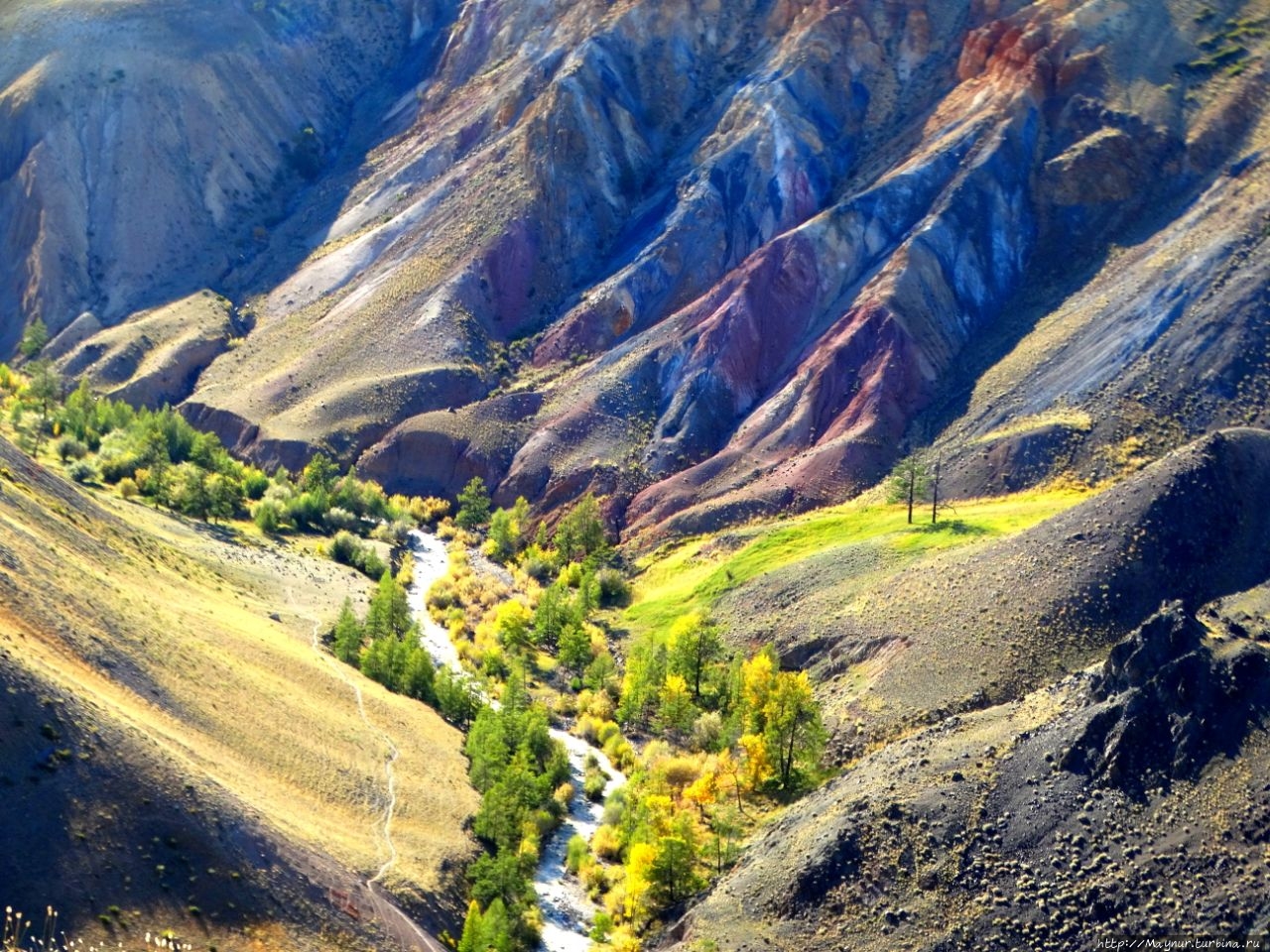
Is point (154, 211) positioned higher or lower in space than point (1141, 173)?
higher

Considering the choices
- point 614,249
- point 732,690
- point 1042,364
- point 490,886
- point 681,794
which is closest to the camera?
point 490,886

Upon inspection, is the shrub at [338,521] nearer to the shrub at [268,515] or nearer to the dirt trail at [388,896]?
the shrub at [268,515]

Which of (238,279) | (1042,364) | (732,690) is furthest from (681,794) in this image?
(238,279)

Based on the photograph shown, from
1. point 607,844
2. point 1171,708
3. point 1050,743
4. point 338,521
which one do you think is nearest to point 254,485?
point 338,521


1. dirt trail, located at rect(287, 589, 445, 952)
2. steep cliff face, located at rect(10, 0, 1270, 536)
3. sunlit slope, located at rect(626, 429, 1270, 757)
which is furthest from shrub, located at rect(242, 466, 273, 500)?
sunlit slope, located at rect(626, 429, 1270, 757)

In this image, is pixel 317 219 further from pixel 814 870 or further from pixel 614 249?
pixel 814 870

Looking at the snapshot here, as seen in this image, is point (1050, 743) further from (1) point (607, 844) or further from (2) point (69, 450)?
(2) point (69, 450)
